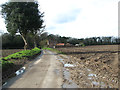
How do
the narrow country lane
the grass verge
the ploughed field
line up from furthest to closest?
the grass verge → the ploughed field → the narrow country lane

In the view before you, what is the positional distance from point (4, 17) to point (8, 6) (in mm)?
1920

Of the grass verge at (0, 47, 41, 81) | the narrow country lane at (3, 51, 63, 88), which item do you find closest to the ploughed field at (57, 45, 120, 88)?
the narrow country lane at (3, 51, 63, 88)

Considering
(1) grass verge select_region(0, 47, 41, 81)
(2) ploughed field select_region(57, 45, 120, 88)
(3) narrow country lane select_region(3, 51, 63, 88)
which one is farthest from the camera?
(1) grass verge select_region(0, 47, 41, 81)

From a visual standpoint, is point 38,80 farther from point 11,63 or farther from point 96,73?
point 11,63

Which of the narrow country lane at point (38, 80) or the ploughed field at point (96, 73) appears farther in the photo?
the ploughed field at point (96, 73)

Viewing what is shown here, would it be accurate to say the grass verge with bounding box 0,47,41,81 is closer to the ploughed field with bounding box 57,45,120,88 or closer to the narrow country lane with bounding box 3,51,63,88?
the narrow country lane with bounding box 3,51,63,88

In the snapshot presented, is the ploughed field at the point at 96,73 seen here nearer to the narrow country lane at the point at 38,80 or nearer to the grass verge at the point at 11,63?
the narrow country lane at the point at 38,80

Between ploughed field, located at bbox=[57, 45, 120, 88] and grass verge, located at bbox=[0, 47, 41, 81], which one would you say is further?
grass verge, located at bbox=[0, 47, 41, 81]

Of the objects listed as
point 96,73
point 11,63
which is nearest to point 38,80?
point 96,73

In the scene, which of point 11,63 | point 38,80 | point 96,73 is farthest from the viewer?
point 11,63

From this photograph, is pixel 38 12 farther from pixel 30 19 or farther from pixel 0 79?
pixel 0 79

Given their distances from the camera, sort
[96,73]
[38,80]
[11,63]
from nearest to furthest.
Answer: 1. [38,80]
2. [96,73]
3. [11,63]

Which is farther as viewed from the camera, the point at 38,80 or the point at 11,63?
the point at 11,63

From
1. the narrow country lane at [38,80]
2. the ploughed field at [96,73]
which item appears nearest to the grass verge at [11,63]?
the narrow country lane at [38,80]
